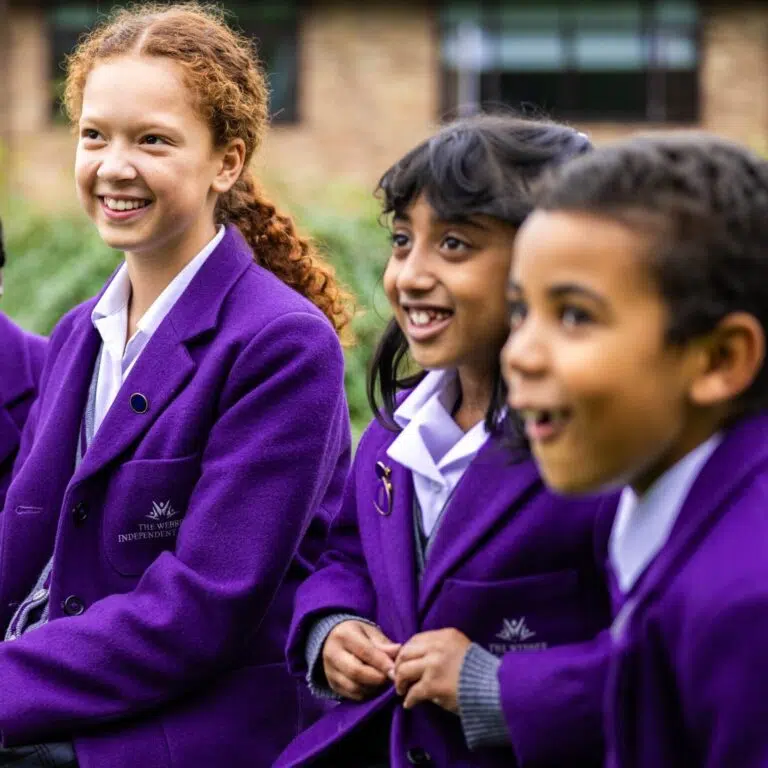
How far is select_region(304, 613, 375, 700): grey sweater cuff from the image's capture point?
240 cm

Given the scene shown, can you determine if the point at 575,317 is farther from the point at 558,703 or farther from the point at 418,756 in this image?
the point at 418,756

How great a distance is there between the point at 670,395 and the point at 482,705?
632 millimetres

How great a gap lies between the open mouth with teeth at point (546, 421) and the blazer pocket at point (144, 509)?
3.63 ft

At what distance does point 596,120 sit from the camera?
55.1 ft

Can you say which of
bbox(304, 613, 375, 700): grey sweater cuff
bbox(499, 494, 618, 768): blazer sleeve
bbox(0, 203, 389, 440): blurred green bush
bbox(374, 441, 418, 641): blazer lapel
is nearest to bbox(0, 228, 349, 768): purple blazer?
bbox(304, 613, 375, 700): grey sweater cuff

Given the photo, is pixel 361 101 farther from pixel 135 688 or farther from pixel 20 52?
pixel 135 688

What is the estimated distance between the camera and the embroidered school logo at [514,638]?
2.17 m

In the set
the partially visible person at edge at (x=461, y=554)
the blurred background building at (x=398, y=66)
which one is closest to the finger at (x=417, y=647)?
the partially visible person at edge at (x=461, y=554)

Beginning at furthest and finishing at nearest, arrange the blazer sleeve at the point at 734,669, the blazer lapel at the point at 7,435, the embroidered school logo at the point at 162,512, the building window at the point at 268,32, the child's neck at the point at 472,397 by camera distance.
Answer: the building window at the point at 268,32 < the blazer lapel at the point at 7,435 < the embroidered school logo at the point at 162,512 < the child's neck at the point at 472,397 < the blazer sleeve at the point at 734,669

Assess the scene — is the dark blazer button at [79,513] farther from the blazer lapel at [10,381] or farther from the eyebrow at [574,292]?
the eyebrow at [574,292]

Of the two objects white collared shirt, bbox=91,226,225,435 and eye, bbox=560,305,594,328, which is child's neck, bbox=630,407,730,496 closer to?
eye, bbox=560,305,594,328

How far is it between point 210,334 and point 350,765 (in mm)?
882

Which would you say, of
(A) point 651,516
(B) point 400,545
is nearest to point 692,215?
(A) point 651,516

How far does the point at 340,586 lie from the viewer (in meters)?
2.46
